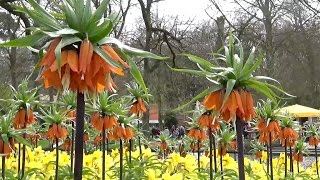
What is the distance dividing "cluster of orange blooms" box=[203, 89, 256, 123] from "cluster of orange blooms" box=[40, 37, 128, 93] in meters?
0.72

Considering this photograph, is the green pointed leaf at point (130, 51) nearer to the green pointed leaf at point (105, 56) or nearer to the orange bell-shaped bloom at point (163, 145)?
the green pointed leaf at point (105, 56)

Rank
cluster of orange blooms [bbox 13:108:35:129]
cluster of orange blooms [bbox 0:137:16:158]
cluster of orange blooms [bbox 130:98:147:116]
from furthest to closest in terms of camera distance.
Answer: cluster of orange blooms [bbox 130:98:147:116], cluster of orange blooms [bbox 13:108:35:129], cluster of orange blooms [bbox 0:137:16:158]

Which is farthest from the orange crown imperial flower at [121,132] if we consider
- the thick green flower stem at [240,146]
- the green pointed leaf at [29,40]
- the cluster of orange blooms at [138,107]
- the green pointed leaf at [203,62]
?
the green pointed leaf at [29,40]

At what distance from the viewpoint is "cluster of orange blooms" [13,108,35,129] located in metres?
4.20

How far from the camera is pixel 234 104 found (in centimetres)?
239

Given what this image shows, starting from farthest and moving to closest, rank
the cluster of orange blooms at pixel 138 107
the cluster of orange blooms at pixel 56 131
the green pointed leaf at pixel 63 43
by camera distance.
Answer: the cluster of orange blooms at pixel 138 107, the cluster of orange blooms at pixel 56 131, the green pointed leaf at pixel 63 43

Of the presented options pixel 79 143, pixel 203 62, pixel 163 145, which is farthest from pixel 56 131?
pixel 163 145

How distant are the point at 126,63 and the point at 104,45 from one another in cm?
10

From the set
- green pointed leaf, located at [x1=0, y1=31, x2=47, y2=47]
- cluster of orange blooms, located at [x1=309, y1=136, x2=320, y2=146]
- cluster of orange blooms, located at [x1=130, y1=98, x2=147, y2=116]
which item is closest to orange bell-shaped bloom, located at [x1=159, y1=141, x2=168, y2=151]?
cluster of orange blooms, located at [x1=309, y1=136, x2=320, y2=146]

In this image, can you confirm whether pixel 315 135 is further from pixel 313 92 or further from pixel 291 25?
pixel 313 92

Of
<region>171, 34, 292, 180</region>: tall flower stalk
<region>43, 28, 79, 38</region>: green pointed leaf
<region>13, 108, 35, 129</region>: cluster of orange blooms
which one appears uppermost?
<region>43, 28, 79, 38</region>: green pointed leaf

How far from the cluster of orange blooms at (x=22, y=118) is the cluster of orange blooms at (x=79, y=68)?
246 cm

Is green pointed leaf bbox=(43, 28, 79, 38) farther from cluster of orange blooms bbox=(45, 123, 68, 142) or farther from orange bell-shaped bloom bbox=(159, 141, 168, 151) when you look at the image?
orange bell-shaped bloom bbox=(159, 141, 168, 151)

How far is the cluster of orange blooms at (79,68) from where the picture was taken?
1.71 meters
